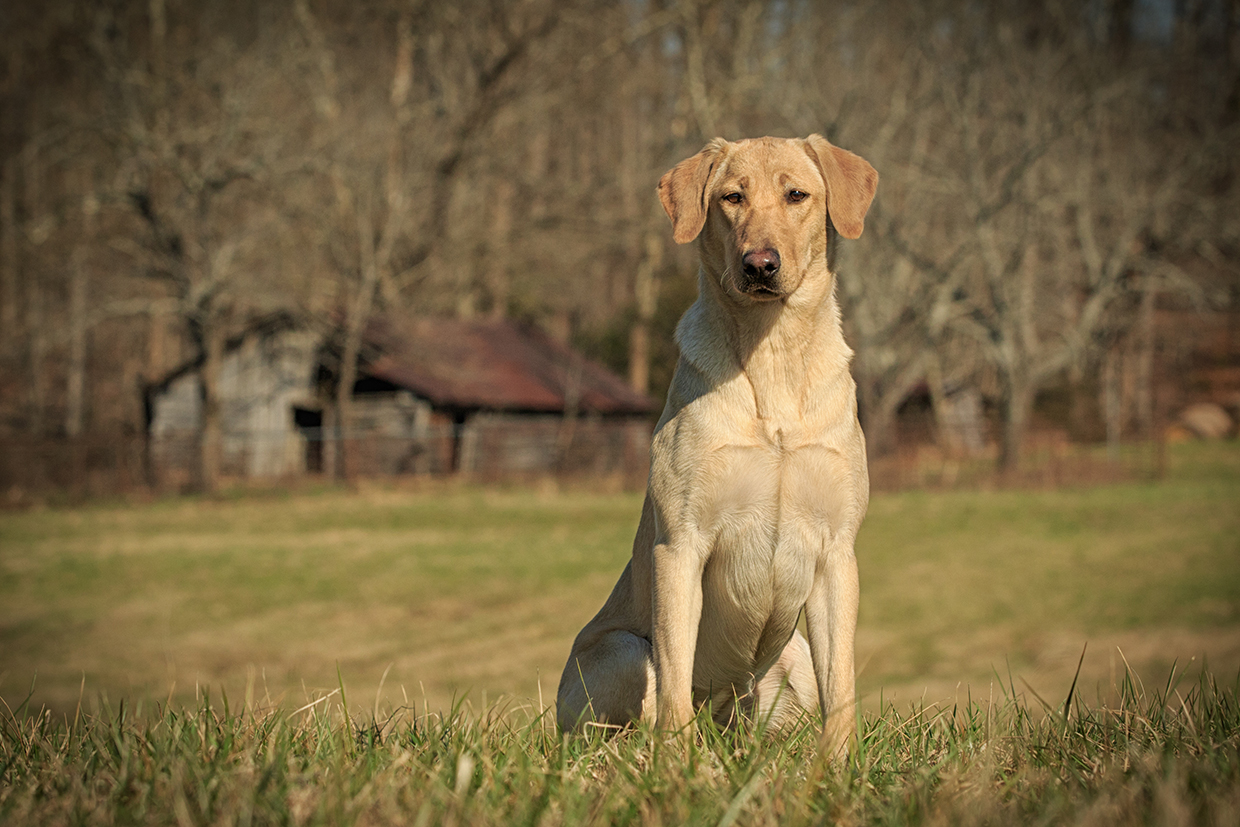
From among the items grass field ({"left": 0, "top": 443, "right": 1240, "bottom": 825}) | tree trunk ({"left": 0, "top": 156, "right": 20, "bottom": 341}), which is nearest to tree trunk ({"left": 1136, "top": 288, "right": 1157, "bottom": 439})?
grass field ({"left": 0, "top": 443, "right": 1240, "bottom": 825})

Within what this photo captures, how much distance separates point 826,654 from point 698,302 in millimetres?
1350

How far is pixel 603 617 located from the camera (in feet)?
13.7

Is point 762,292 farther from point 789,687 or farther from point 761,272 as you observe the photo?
Result: point 789,687

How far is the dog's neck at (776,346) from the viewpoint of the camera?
3.67 meters

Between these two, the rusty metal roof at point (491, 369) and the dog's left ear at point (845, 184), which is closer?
the dog's left ear at point (845, 184)

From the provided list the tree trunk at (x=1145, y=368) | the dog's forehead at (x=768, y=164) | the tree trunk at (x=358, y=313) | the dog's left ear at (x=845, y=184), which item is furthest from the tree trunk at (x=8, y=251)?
the tree trunk at (x=1145, y=368)

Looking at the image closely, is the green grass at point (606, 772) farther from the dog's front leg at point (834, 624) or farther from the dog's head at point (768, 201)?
the dog's head at point (768, 201)

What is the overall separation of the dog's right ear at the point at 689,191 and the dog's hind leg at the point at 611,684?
4.79 ft

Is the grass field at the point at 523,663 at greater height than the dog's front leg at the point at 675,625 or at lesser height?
lesser

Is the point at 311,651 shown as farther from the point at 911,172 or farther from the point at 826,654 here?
the point at 911,172

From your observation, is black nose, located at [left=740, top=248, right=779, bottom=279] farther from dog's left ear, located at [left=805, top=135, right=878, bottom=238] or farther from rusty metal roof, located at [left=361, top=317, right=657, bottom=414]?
rusty metal roof, located at [left=361, top=317, right=657, bottom=414]

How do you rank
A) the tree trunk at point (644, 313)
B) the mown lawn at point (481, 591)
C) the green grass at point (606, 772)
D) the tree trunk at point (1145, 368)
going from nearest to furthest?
the green grass at point (606, 772), the mown lawn at point (481, 591), the tree trunk at point (644, 313), the tree trunk at point (1145, 368)

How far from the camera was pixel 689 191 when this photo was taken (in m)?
3.83

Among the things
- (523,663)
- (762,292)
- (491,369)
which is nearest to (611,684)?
(762,292)
